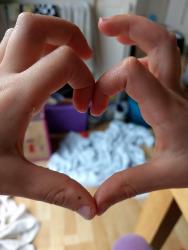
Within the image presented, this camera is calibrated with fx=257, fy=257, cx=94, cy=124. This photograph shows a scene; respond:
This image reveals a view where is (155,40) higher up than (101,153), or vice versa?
(155,40)

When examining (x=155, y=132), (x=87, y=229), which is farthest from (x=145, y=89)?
(x=87, y=229)

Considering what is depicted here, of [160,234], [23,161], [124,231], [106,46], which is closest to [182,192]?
[160,234]

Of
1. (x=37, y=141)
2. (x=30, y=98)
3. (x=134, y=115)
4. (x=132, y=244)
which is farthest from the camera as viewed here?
(x=134, y=115)

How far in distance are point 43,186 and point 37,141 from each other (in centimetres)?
97

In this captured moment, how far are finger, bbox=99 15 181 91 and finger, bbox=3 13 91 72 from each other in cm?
5

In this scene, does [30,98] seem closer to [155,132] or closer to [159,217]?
[155,132]

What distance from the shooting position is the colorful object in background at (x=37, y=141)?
3.84ft

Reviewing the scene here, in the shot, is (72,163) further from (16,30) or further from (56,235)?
(16,30)

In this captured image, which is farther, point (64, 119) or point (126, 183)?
point (64, 119)

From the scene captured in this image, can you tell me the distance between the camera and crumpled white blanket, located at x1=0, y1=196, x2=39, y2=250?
0.90m

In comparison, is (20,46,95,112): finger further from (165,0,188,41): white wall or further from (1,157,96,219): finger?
(165,0,188,41): white wall

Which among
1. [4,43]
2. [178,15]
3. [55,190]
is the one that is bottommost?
[178,15]

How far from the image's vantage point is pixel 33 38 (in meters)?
0.34

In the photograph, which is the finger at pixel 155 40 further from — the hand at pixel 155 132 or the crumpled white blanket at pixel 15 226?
the crumpled white blanket at pixel 15 226
